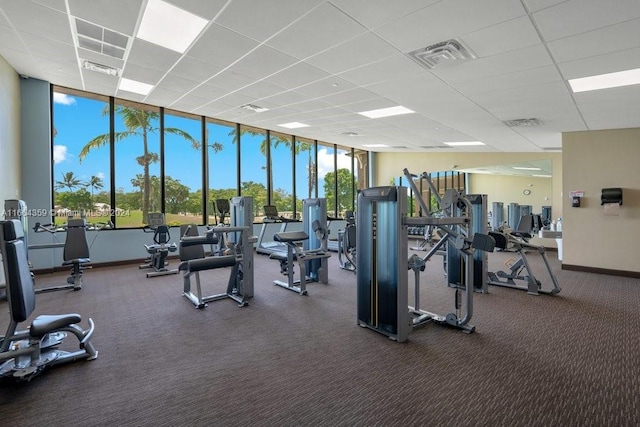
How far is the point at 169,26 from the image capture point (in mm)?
3656

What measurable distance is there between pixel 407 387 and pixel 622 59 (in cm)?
404

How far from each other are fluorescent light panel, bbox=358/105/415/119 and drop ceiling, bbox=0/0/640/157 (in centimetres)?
21

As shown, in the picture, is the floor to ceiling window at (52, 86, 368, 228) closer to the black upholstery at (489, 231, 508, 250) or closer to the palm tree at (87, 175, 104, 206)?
the palm tree at (87, 175, 104, 206)

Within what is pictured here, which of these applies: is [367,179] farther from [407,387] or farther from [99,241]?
[407,387]

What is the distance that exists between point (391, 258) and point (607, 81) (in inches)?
144

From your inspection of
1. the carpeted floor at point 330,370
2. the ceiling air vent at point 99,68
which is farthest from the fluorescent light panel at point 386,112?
the ceiling air vent at point 99,68

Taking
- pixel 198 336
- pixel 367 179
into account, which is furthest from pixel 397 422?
pixel 367 179

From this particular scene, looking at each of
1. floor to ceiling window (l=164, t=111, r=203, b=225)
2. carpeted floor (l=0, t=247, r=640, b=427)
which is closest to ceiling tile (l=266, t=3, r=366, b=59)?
carpeted floor (l=0, t=247, r=640, b=427)

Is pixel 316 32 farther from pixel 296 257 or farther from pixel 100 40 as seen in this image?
pixel 296 257

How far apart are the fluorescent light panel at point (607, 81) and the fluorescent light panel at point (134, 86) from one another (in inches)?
259

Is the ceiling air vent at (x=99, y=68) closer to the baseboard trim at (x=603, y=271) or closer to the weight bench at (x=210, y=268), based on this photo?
the weight bench at (x=210, y=268)

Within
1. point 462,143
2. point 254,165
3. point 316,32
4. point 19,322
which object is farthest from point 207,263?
point 462,143

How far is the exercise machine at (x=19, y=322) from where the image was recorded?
95.5 inches

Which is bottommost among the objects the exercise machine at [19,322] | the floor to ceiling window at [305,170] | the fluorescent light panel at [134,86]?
the exercise machine at [19,322]
